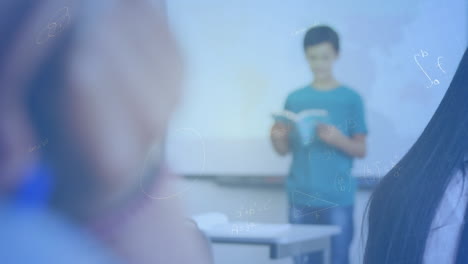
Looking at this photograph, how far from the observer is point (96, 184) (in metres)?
1.34

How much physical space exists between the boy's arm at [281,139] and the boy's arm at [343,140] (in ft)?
0.23

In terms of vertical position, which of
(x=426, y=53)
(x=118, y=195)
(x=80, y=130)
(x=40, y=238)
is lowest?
(x=40, y=238)

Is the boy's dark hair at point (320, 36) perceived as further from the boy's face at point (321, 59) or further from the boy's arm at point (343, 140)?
the boy's arm at point (343, 140)

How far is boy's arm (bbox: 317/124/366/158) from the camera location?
1121 mm

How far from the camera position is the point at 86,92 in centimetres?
134

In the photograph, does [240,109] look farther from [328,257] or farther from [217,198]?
[328,257]

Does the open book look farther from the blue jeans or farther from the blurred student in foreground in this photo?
the blurred student in foreground

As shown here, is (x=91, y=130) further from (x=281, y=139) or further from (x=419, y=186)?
(x=419, y=186)

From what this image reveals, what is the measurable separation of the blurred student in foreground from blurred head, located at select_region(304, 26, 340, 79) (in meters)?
0.30

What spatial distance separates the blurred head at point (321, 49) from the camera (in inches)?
45.1

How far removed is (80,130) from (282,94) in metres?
0.51

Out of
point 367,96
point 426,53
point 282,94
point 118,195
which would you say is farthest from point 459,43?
point 118,195

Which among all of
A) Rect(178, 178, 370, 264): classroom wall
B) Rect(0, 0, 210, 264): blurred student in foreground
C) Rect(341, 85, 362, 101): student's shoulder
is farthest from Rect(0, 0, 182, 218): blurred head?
Rect(341, 85, 362, 101): student's shoulder

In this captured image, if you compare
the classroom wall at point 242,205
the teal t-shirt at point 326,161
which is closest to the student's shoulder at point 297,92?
the teal t-shirt at point 326,161
